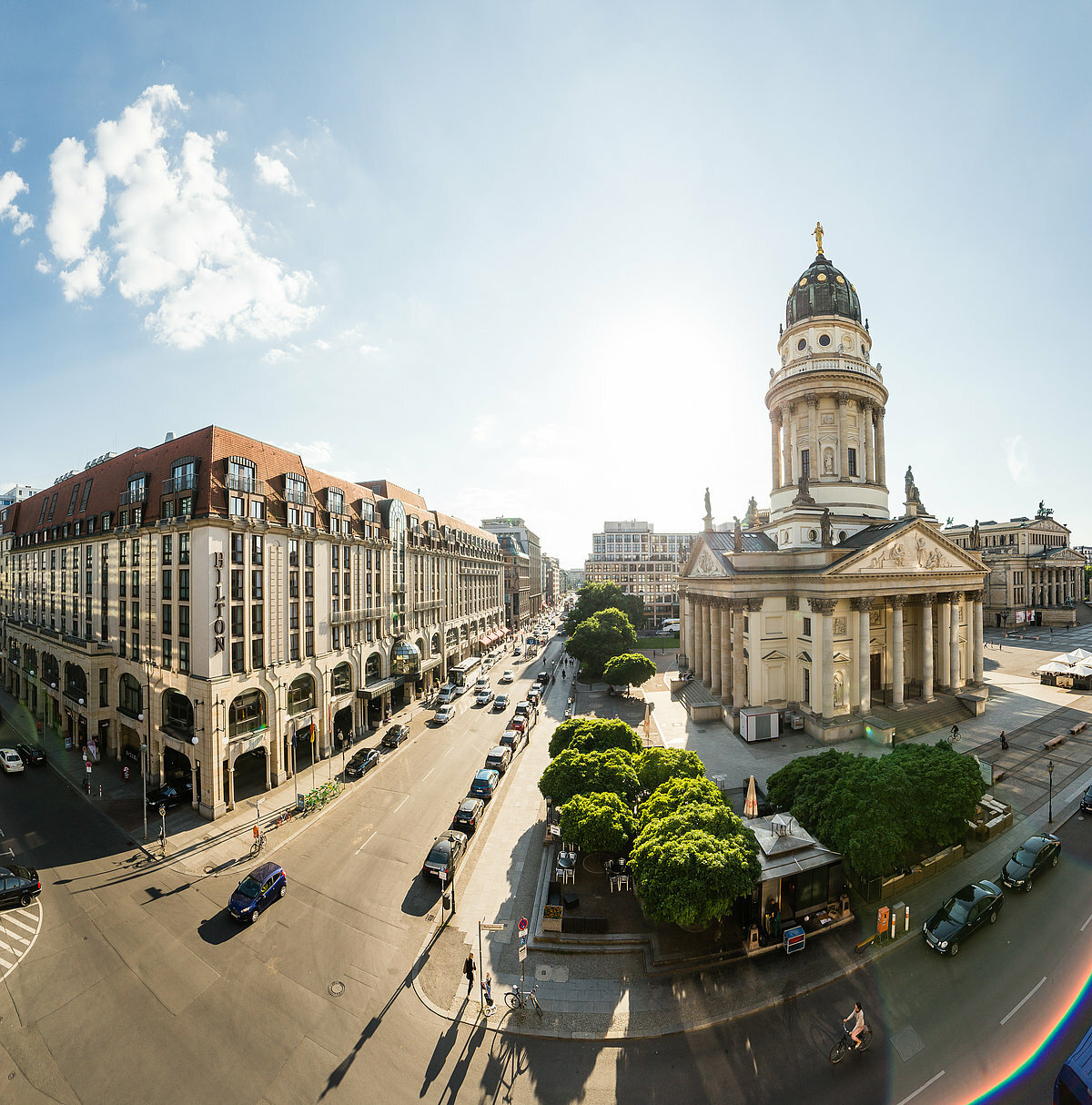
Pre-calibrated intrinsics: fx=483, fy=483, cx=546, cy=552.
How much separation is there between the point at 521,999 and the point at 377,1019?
4.95 metres

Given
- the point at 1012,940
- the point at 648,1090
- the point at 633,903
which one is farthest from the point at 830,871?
the point at 648,1090

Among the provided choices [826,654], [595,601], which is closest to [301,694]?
[826,654]

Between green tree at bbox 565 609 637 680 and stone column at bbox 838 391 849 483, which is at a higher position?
stone column at bbox 838 391 849 483

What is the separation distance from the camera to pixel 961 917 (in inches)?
746

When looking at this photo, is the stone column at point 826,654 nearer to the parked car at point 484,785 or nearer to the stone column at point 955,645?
the stone column at point 955,645

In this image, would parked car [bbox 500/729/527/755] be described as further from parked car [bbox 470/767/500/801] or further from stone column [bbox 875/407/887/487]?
stone column [bbox 875/407/887/487]

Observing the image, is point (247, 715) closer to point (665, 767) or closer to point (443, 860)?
point (443, 860)

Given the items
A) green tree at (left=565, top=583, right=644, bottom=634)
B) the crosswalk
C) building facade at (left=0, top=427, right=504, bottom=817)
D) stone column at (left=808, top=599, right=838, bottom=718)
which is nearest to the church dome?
stone column at (left=808, top=599, right=838, bottom=718)

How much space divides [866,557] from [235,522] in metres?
49.7

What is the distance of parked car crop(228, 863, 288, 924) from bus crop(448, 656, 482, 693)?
3600cm

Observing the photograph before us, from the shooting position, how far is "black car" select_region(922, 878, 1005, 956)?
18.4 metres

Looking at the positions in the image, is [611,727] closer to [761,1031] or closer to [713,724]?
[761,1031]

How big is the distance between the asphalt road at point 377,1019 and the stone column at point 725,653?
26481mm

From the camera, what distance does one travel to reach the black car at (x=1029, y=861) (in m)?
21.8
